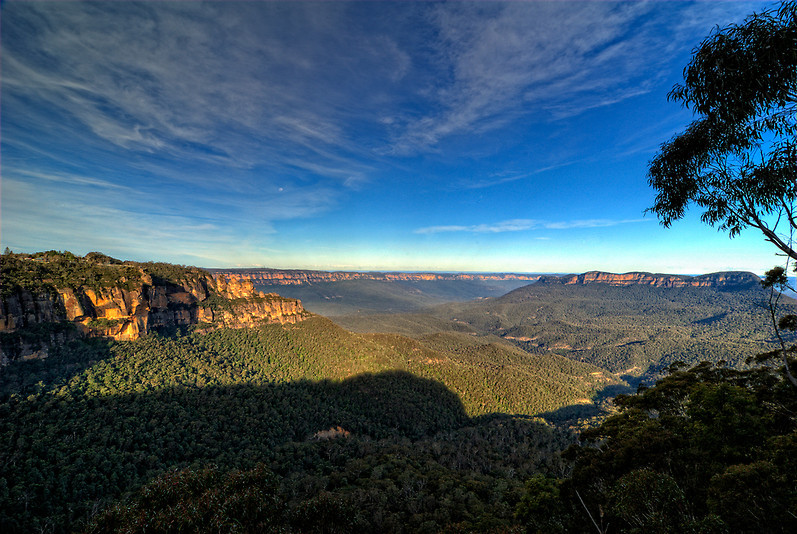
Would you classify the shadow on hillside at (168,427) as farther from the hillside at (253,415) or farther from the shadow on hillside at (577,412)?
the shadow on hillside at (577,412)

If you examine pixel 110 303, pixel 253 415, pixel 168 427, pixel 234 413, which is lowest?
pixel 253 415

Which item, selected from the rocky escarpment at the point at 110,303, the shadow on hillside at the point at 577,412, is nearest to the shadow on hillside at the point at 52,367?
the rocky escarpment at the point at 110,303

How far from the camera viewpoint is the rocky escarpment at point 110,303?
173 ft

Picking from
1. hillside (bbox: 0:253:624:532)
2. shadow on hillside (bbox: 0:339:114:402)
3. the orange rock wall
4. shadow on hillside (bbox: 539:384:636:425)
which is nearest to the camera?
hillside (bbox: 0:253:624:532)

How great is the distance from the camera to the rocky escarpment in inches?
2079

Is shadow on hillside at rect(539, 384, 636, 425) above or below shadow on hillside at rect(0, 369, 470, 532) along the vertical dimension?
below

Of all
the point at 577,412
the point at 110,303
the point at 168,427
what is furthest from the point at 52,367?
the point at 577,412

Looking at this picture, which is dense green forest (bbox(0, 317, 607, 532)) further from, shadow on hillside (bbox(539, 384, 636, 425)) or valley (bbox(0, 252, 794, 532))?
A: shadow on hillside (bbox(539, 384, 636, 425))

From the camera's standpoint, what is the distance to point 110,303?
2736 inches

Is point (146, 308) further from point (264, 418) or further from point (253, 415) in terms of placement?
point (264, 418)

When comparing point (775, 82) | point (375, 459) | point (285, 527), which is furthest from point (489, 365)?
point (775, 82)

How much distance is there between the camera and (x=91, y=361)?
5819 centimetres

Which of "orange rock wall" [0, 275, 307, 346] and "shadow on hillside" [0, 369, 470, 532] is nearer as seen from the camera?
"shadow on hillside" [0, 369, 470, 532]

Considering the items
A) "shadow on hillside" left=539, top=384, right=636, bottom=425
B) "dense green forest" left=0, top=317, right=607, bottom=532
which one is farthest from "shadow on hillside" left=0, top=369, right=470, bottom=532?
"shadow on hillside" left=539, top=384, right=636, bottom=425
